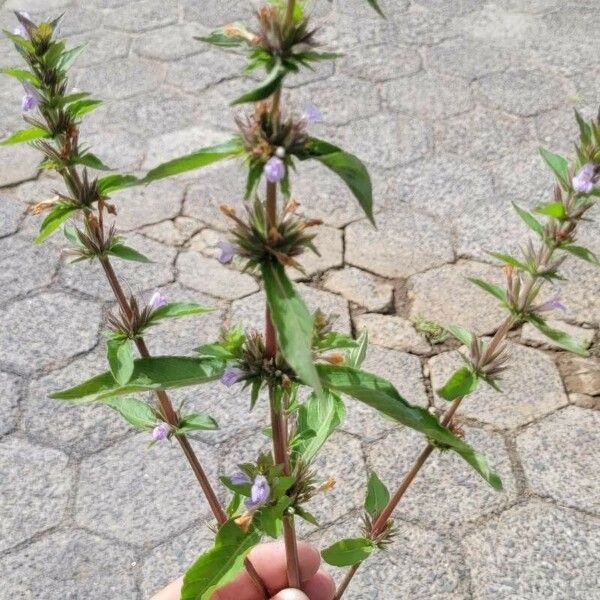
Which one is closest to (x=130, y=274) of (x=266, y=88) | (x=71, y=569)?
(x=71, y=569)

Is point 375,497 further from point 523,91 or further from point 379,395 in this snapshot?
point 523,91

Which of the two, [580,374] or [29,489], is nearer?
[29,489]

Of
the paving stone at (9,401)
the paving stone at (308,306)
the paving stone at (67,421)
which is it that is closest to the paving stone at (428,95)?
the paving stone at (308,306)

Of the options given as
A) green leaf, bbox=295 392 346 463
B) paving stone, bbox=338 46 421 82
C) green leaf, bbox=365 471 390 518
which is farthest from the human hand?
paving stone, bbox=338 46 421 82

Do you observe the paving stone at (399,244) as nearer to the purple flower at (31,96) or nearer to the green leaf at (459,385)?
the green leaf at (459,385)

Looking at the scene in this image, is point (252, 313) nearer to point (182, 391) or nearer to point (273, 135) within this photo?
point (182, 391)

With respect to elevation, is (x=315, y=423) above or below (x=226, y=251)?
below
